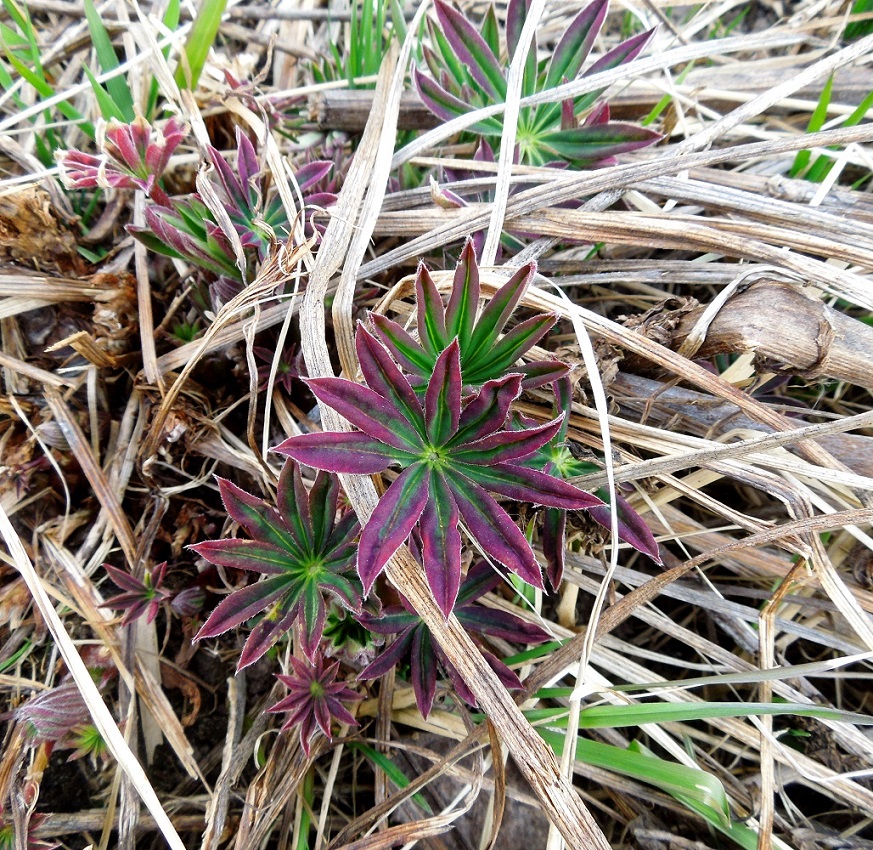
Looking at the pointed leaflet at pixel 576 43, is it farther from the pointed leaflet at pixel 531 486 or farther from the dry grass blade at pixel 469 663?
the pointed leaflet at pixel 531 486

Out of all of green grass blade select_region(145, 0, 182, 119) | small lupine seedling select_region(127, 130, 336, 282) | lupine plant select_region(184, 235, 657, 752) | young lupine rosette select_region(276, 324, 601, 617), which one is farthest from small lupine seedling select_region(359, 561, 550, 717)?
green grass blade select_region(145, 0, 182, 119)

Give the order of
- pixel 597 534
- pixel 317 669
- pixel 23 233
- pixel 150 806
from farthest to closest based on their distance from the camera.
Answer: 1. pixel 23 233
2. pixel 597 534
3. pixel 317 669
4. pixel 150 806

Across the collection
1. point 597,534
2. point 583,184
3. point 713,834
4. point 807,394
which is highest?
point 583,184

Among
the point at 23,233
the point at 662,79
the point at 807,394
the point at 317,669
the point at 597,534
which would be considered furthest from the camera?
the point at 662,79

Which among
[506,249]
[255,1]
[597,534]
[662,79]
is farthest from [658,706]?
[255,1]

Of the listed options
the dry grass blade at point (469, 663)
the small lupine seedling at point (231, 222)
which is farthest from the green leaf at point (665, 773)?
the small lupine seedling at point (231, 222)

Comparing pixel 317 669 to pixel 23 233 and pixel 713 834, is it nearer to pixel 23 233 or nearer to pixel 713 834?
pixel 713 834

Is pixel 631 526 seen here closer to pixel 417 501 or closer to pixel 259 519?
pixel 417 501

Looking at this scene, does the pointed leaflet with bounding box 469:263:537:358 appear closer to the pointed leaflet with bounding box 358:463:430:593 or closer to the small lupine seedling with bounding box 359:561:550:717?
the pointed leaflet with bounding box 358:463:430:593
